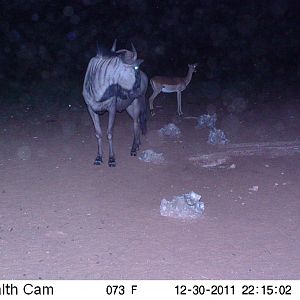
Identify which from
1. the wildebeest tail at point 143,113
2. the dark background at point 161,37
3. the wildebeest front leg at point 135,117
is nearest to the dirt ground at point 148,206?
the wildebeest front leg at point 135,117

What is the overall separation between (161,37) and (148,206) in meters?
19.8

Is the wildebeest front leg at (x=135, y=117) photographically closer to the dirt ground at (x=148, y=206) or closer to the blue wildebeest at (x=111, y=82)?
the dirt ground at (x=148, y=206)

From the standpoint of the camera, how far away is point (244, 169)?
811 cm

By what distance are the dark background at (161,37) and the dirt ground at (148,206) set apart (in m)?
9.49

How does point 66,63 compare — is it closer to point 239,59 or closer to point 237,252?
point 239,59

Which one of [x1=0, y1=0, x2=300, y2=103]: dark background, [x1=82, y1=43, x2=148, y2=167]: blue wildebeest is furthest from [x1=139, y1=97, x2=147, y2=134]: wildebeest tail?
[x1=0, y1=0, x2=300, y2=103]: dark background

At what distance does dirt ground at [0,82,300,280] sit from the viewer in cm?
480

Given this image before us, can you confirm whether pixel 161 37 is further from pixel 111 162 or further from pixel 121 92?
pixel 111 162

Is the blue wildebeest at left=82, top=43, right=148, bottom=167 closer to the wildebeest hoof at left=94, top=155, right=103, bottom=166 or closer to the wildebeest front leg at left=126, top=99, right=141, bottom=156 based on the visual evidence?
the wildebeest hoof at left=94, top=155, right=103, bottom=166

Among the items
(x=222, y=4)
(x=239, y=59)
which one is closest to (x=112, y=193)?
(x=239, y=59)

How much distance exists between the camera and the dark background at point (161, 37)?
20.8 m

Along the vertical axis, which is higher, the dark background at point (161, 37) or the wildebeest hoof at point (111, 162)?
the dark background at point (161, 37)

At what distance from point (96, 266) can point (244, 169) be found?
157 inches

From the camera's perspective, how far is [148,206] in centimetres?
647
